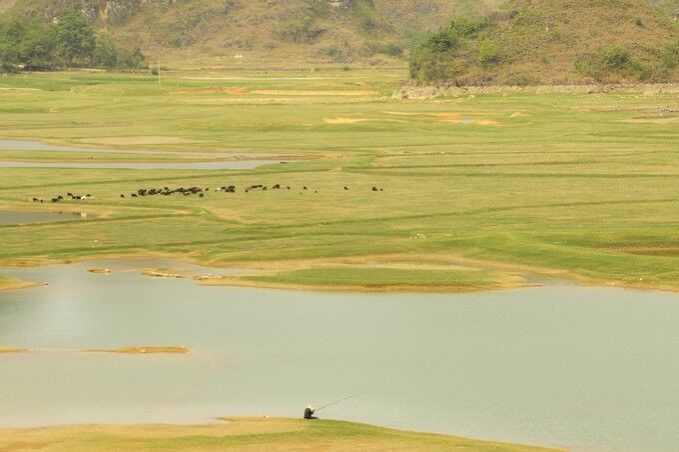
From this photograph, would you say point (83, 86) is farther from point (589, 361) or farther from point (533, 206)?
point (589, 361)

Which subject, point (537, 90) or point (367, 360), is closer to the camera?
point (367, 360)

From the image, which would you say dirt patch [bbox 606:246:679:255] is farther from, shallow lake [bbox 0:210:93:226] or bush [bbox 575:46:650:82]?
bush [bbox 575:46:650:82]

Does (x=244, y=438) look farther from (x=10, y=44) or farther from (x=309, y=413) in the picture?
(x=10, y=44)

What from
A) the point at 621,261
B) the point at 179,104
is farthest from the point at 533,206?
the point at 179,104

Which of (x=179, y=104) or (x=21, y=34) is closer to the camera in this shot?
(x=179, y=104)

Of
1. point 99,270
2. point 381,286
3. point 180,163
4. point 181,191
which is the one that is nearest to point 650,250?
point 381,286

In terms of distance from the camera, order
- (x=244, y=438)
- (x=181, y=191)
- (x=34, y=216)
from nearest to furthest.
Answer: (x=244, y=438)
(x=34, y=216)
(x=181, y=191)
